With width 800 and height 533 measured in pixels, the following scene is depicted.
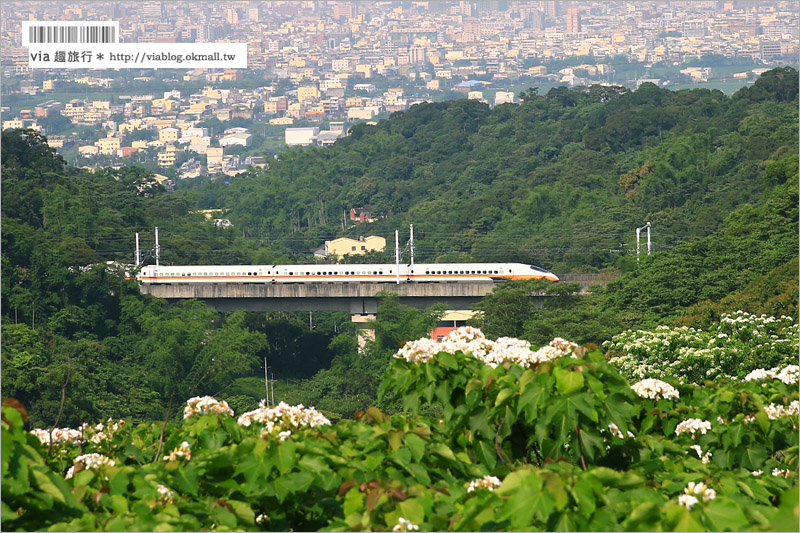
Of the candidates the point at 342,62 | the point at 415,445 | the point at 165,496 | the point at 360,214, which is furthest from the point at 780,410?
the point at 342,62

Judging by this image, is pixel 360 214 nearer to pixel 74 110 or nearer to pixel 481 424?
pixel 481 424

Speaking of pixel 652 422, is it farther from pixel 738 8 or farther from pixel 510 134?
pixel 738 8

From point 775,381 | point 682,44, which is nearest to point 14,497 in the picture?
point 775,381

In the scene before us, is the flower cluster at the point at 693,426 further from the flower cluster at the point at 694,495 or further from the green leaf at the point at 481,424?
the flower cluster at the point at 694,495

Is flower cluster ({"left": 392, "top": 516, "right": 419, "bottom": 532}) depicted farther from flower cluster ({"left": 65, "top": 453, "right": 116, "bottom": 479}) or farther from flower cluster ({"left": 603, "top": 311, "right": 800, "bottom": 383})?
flower cluster ({"left": 603, "top": 311, "right": 800, "bottom": 383})

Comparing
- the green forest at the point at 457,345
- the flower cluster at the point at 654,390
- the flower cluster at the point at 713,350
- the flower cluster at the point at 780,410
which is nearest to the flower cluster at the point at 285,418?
the green forest at the point at 457,345
